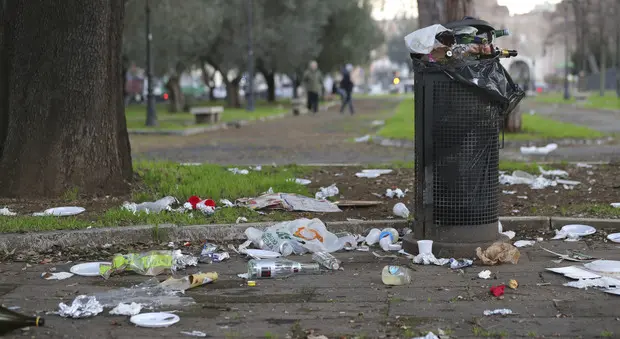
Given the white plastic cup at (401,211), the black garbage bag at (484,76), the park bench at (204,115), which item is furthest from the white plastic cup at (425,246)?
the park bench at (204,115)

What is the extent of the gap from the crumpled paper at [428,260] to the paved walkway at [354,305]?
0.13 m

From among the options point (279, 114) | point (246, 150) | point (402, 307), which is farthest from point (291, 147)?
point (279, 114)

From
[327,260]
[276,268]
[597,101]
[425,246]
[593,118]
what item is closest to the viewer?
[276,268]

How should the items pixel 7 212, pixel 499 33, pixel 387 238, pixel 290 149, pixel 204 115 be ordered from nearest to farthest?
pixel 499 33
pixel 387 238
pixel 7 212
pixel 290 149
pixel 204 115

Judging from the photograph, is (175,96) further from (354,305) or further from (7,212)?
(354,305)

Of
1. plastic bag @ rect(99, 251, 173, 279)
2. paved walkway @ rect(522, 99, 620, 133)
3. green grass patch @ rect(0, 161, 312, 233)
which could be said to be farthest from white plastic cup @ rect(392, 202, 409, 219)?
paved walkway @ rect(522, 99, 620, 133)

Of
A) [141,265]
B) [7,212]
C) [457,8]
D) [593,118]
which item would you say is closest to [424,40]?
[141,265]

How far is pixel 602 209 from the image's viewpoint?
7957mm

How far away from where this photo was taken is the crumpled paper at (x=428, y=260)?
6340 mm

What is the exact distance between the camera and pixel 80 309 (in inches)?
194

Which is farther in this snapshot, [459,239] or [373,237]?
[373,237]

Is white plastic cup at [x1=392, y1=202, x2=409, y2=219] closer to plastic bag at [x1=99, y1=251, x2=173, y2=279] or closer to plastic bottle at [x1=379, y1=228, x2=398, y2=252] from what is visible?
plastic bottle at [x1=379, y1=228, x2=398, y2=252]

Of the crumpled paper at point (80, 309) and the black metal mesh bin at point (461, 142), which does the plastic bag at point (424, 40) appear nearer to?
the black metal mesh bin at point (461, 142)

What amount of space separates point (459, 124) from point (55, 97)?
3.92 m
